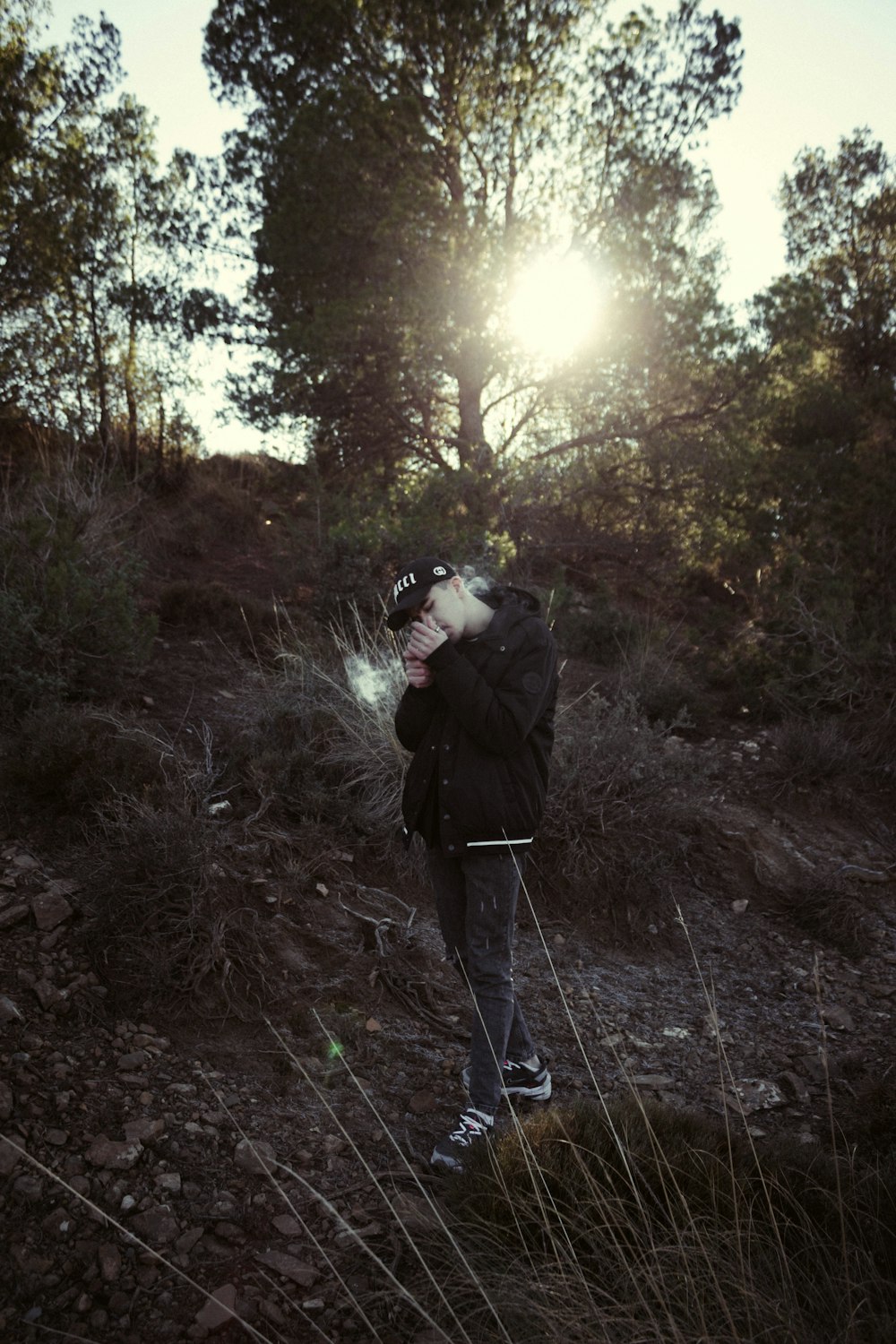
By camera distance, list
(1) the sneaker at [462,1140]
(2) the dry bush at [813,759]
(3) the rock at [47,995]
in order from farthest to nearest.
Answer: (2) the dry bush at [813,759], (3) the rock at [47,995], (1) the sneaker at [462,1140]

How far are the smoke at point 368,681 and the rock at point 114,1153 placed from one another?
2.93 m

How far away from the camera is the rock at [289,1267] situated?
2.34 meters

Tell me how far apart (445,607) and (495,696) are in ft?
1.13

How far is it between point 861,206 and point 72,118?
10.2 metres

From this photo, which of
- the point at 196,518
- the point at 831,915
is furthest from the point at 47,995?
the point at 196,518

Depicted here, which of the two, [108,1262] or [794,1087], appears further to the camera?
[794,1087]

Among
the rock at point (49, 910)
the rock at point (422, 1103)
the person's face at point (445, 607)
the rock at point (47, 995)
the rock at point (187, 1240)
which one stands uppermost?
the person's face at point (445, 607)

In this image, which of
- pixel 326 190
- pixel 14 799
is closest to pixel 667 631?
pixel 326 190

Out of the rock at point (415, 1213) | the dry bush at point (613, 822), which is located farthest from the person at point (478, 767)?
the dry bush at point (613, 822)

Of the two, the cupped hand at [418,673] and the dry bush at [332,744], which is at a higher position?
the cupped hand at [418,673]

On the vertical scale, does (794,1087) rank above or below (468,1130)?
below

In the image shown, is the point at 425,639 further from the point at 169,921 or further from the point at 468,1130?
the point at 169,921

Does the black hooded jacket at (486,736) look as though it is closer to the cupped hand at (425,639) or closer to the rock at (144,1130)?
the cupped hand at (425,639)

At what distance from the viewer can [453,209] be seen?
977 centimetres
